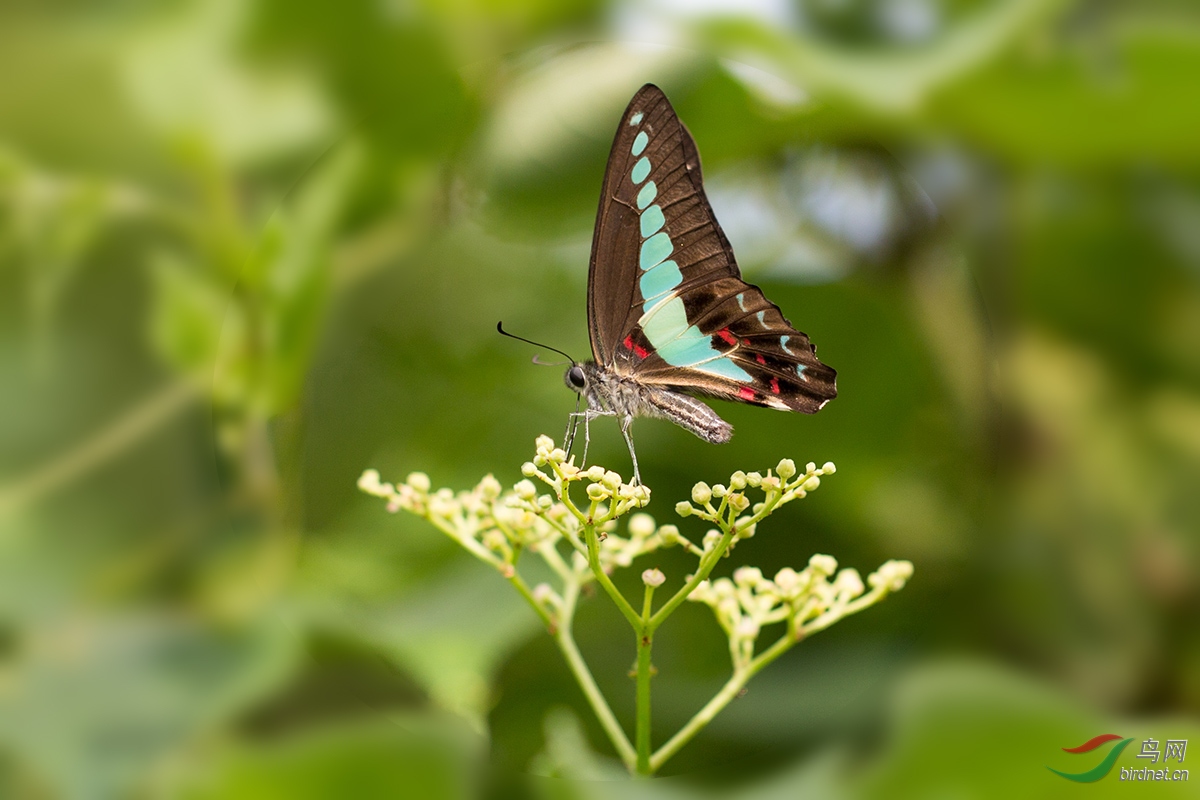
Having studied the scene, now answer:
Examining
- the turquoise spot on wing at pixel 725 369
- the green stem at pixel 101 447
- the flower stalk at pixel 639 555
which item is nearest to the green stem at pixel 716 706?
the flower stalk at pixel 639 555

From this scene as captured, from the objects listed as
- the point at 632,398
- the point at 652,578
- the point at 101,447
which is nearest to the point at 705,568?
the point at 652,578

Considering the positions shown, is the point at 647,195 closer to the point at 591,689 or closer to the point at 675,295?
the point at 675,295

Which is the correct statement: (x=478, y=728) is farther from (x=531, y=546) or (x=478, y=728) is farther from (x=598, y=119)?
(x=598, y=119)

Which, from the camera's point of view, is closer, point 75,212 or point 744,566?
point 744,566

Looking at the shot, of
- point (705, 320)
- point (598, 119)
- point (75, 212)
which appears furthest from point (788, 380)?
point (75, 212)

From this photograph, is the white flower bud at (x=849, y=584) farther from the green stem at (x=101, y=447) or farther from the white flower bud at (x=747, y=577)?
the green stem at (x=101, y=447)

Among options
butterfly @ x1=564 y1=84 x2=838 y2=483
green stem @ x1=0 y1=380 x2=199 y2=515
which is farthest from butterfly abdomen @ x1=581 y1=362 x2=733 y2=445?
green stem @ x1=0 y1=380 x2=199 y2=515

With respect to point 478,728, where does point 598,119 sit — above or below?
above
